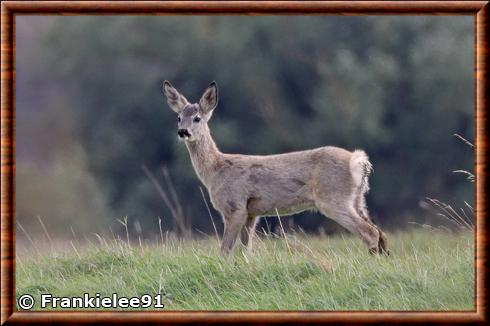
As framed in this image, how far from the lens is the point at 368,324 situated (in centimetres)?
587

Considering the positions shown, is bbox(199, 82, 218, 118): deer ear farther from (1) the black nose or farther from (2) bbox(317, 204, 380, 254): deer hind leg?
(2) bbox(317, 204, 380, 254): deer hind leg

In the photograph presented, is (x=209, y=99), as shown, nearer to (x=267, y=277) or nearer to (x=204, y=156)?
(x=204, y=156)

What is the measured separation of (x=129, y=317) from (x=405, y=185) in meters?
13.2

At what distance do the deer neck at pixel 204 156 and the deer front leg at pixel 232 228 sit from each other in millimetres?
608

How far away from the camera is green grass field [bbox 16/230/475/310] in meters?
6.31

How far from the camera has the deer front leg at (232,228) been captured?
830 cm

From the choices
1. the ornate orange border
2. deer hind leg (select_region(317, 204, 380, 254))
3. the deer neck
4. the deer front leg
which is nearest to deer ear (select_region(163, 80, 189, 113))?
the deer neck

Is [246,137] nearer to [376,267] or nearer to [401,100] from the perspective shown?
[401,100]

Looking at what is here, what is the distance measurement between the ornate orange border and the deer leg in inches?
104

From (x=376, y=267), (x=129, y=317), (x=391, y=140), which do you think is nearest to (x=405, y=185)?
(x=391, y=140)

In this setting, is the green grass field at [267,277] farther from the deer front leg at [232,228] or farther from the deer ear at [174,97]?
the deer ear at [174,97]

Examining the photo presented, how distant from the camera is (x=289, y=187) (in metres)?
8.62

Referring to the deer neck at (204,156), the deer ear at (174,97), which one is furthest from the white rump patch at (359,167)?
the deer ear at (174,97)

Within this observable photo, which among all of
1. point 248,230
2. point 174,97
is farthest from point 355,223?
point 174,97
